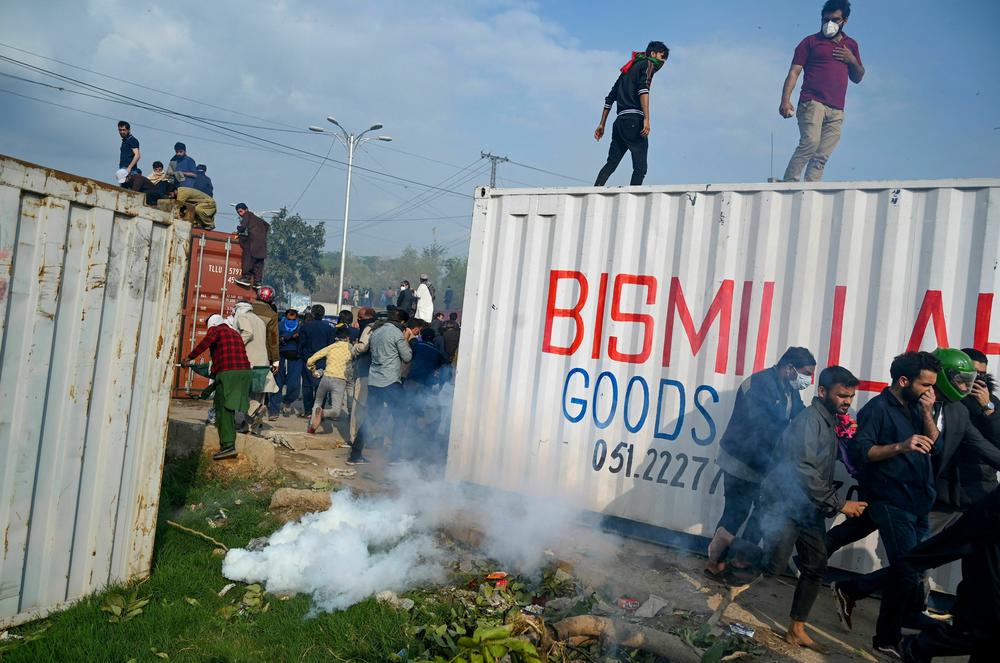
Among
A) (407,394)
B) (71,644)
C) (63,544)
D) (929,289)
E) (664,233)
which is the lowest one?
(71,644)

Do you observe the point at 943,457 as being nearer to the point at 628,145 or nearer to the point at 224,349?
the point at 628,145

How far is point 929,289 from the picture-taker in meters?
4.69

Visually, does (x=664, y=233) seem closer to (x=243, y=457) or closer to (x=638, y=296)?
(x=638, y=296)

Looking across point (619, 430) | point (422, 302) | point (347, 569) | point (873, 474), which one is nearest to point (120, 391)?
point (347, 569)

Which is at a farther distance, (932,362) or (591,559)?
(591,559)

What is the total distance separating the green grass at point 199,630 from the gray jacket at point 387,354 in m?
3.54

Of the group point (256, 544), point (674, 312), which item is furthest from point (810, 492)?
point (256, 544)

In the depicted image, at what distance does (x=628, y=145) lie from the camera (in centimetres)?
709

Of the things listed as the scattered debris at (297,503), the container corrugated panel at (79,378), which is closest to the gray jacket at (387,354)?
the scattered debris at (297,503)

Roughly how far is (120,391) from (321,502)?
6.86 feet

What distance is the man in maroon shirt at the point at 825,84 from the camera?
6508mm

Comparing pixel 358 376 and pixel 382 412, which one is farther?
pixel 358 376

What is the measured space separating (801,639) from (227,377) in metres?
5.69

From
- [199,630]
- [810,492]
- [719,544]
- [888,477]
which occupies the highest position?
A: [888,477]
